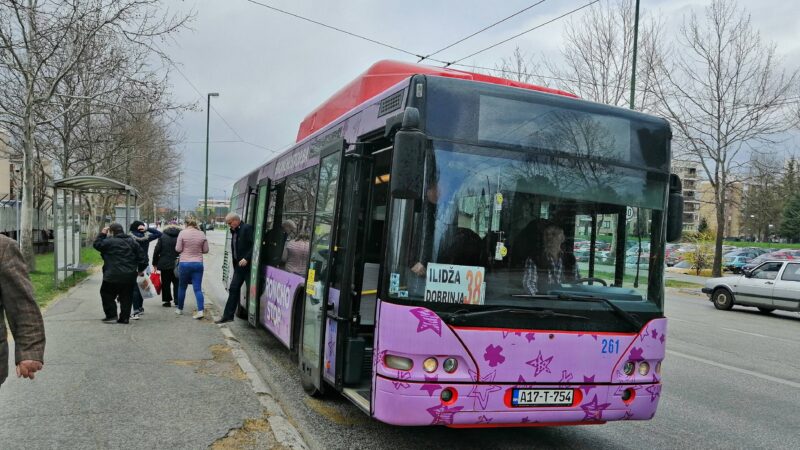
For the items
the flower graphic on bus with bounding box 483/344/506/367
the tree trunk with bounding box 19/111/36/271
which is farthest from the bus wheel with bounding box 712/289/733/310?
the tree trunk with bounding box 19/111/36/271

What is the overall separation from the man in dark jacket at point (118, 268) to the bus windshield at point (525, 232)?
692cm

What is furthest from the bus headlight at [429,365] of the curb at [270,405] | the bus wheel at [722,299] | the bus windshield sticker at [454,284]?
the bus wheel at [722,299]

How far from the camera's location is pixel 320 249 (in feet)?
18.7

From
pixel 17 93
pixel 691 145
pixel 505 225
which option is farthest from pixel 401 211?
pixel 691 145

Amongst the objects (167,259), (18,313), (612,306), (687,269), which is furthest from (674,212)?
(687,269)

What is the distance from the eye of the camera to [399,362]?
13.6ft

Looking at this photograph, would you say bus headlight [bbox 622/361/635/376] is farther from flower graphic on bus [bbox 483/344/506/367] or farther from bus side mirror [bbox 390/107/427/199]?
bus side mirror [bbox 390/107/427/199]

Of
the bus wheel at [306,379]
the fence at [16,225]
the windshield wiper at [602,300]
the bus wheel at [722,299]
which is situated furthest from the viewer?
the fence at [16,225]

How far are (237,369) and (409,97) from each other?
415 centimetres

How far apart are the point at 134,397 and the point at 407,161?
3661 millimetres

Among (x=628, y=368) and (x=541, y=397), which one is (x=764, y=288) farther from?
(x=541, y=397)

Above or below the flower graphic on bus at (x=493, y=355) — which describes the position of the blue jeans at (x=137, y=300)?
below

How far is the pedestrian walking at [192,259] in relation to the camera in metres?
10.5

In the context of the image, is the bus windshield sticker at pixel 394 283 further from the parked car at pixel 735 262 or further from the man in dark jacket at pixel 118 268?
the parked car at pixel 735 262
